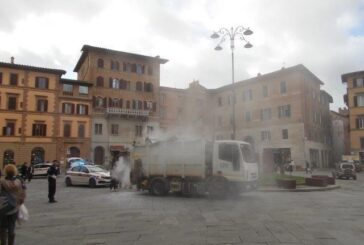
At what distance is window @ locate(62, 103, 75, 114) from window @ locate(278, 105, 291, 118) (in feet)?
94.7

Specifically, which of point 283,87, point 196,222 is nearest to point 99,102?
point 283,87

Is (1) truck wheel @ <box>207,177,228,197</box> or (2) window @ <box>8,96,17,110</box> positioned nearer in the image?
(1) truck wheel @ <box>207,177,228,197</box>

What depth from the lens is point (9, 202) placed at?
21.7ft

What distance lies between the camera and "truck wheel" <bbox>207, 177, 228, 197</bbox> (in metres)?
16.3

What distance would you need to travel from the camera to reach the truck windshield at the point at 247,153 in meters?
16.6

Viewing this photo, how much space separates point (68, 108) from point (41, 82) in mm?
4971

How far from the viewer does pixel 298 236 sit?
8430mm

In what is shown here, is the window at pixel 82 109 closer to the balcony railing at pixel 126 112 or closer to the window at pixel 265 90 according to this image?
the balcony railing at pixel 126 112

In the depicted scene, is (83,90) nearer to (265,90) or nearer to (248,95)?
(248,95)

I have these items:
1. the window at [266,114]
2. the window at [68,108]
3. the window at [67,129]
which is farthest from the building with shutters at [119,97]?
the window at [266,114]

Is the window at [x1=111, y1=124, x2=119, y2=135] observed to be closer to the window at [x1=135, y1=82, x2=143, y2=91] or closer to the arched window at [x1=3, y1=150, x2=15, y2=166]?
the window at [x1=135, y1=82, x2=143, y2=91]

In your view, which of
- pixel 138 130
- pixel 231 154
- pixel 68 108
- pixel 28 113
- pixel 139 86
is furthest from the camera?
pixel 139 86

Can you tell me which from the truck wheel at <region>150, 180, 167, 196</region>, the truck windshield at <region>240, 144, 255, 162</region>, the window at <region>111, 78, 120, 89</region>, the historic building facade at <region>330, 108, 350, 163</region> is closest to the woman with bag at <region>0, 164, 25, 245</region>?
the truck windshield at <region>240, 144, 255, 162</region>

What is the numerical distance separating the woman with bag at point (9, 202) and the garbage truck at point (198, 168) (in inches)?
422
